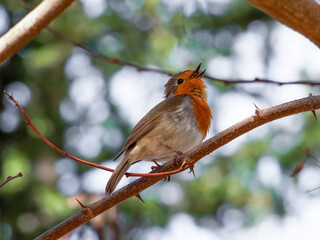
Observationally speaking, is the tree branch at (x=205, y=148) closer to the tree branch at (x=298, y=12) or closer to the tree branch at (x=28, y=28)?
the tree branch at (x=298, y=12)

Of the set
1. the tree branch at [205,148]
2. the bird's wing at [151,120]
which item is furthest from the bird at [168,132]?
the tree branch at [205,148]

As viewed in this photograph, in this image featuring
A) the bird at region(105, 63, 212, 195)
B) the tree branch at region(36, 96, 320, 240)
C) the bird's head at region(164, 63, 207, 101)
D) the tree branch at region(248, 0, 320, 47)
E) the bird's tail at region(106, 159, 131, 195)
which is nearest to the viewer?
the tree branch at region(248, 0, 320, 47)

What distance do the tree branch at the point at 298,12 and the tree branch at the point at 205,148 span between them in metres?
0.37

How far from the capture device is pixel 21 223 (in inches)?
242

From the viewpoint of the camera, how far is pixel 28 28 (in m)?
2.27

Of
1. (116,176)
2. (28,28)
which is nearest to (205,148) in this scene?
(28,28)

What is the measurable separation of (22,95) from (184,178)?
258 centimetres

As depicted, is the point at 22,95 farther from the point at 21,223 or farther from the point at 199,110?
the point at 199,110

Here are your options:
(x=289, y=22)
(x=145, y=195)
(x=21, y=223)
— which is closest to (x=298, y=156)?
(x=145, y=195)

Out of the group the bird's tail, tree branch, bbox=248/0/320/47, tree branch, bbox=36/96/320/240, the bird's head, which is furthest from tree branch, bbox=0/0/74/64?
the bird's head

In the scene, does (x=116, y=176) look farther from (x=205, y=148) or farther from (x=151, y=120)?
(x=205, y=148)

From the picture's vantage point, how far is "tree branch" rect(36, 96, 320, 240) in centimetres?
215

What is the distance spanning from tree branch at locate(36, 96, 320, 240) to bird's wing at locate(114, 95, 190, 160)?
116 cm

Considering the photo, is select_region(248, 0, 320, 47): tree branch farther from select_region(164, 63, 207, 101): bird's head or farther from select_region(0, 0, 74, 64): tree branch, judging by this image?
select_region(164, 63, 207, 101): bird's head
